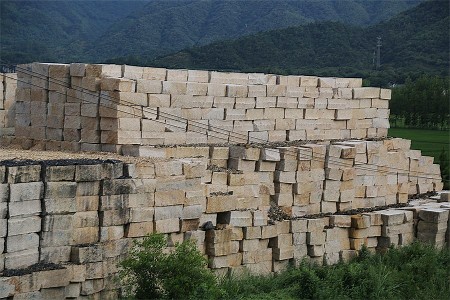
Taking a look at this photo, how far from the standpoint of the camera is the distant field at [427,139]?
36875 millimetres

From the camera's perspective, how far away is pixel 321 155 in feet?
70.3

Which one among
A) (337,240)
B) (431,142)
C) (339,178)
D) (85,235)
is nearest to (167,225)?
(85,235)

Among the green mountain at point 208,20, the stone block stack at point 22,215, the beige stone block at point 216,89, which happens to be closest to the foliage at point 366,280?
the stone block stack at point 22,215

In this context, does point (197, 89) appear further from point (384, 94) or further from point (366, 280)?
point (384, 94)

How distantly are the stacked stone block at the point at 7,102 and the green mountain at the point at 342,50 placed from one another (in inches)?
975

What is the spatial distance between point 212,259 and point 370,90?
8.63 m

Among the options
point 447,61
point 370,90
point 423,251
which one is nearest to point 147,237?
point 423,251

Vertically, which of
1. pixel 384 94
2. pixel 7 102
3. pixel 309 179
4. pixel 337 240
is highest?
pixel 384 94

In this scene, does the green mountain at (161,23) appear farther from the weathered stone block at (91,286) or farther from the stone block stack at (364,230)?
the weathered stone block at (91,286)

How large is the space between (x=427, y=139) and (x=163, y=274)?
27.7 m

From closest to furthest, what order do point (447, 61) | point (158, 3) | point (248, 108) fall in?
point (248, 108), point (447, 61), point (158, 3)

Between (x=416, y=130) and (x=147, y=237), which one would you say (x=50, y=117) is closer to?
(x=147, y=237)

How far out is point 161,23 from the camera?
77250 millimetres

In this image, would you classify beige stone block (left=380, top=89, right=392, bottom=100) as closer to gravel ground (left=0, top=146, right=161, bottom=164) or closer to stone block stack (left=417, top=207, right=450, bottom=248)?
stone block stack (left=417, top=207, right=450, bottom=248)
